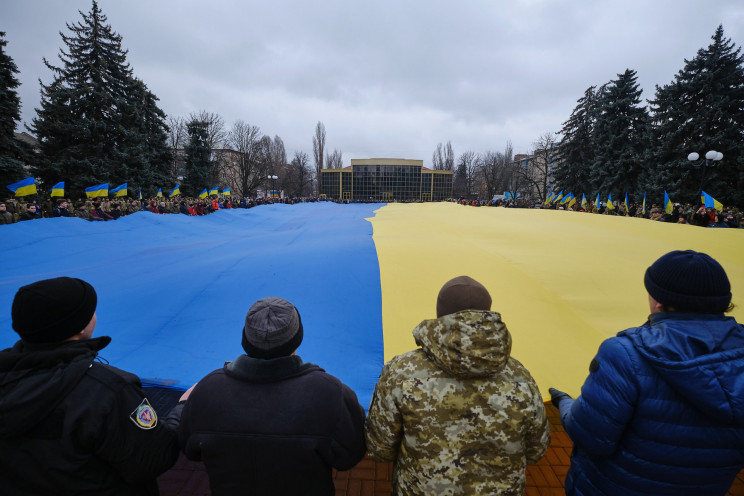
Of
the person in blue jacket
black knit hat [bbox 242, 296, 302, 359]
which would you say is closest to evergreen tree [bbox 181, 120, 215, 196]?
black knit hat [bbox 242, 296, 302, 359]

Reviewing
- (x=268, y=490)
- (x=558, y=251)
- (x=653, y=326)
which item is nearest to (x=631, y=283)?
(x=558, y=251)

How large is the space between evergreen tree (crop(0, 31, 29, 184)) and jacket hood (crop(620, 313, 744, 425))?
2336cm

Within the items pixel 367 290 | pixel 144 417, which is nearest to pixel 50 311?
pixel 144 417

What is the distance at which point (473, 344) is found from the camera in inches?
48.1

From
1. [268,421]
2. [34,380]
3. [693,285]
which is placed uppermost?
[693,285]

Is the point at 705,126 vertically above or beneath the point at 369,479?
above

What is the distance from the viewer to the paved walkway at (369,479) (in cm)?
239

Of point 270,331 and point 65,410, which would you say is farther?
point 270,331

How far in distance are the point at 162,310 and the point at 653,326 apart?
4995 millimetres

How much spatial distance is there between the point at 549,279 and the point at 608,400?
367 centimetres

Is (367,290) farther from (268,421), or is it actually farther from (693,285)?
(693,285)

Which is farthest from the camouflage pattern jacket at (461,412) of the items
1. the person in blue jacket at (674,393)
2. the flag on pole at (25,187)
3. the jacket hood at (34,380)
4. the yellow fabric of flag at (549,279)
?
the flag on pole at (25,187)

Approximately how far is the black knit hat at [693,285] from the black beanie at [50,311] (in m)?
2.33

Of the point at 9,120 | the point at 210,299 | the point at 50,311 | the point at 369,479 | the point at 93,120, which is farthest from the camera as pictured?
the point at 93,120
